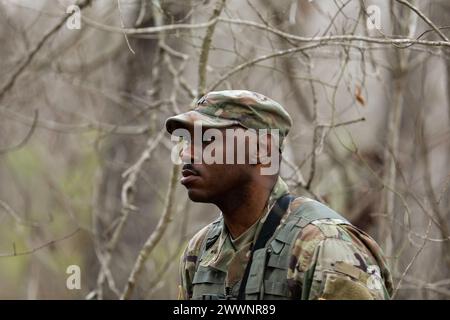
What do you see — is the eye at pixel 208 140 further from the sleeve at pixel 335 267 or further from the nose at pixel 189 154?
the sleeve at pixel 335 267

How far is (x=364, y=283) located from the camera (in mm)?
3334

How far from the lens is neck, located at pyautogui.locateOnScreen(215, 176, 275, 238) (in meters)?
3.76

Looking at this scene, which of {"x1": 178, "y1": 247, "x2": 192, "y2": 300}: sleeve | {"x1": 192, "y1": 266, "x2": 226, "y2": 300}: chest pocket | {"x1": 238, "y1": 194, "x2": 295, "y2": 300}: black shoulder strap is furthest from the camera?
{"x1": 178, "y1": 247, "x2": 192, "y2": 300}: sleeve

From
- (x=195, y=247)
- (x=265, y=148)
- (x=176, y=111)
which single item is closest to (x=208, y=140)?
(x=265, y=148)

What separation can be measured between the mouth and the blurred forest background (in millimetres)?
2195

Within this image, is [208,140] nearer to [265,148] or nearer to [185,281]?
[265,148]

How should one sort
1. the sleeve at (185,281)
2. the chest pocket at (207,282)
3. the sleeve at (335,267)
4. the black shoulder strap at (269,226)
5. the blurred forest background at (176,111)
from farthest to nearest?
the blurred forest background at (176,111)
the sleeve at (185,281)
the chest pocket at (207,282)
the black shoulder strap at (269,226)
the sleeve at (335,267)

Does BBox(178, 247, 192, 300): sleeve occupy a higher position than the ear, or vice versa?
the ear

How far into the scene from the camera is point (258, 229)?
3.71m

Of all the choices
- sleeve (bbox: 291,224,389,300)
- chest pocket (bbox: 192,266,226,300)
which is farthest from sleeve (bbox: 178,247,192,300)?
sleeve (bbox: 291,224,389,300)

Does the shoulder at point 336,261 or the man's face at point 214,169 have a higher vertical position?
the man's face at point 214,169

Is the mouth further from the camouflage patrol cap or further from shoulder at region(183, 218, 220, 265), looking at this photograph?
shoulder at region(183, 218, 220, 265)

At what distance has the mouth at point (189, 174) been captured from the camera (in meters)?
3.72

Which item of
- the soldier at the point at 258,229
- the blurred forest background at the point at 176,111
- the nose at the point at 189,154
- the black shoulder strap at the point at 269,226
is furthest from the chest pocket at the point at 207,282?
the blurred forest background at the point at 176,111
